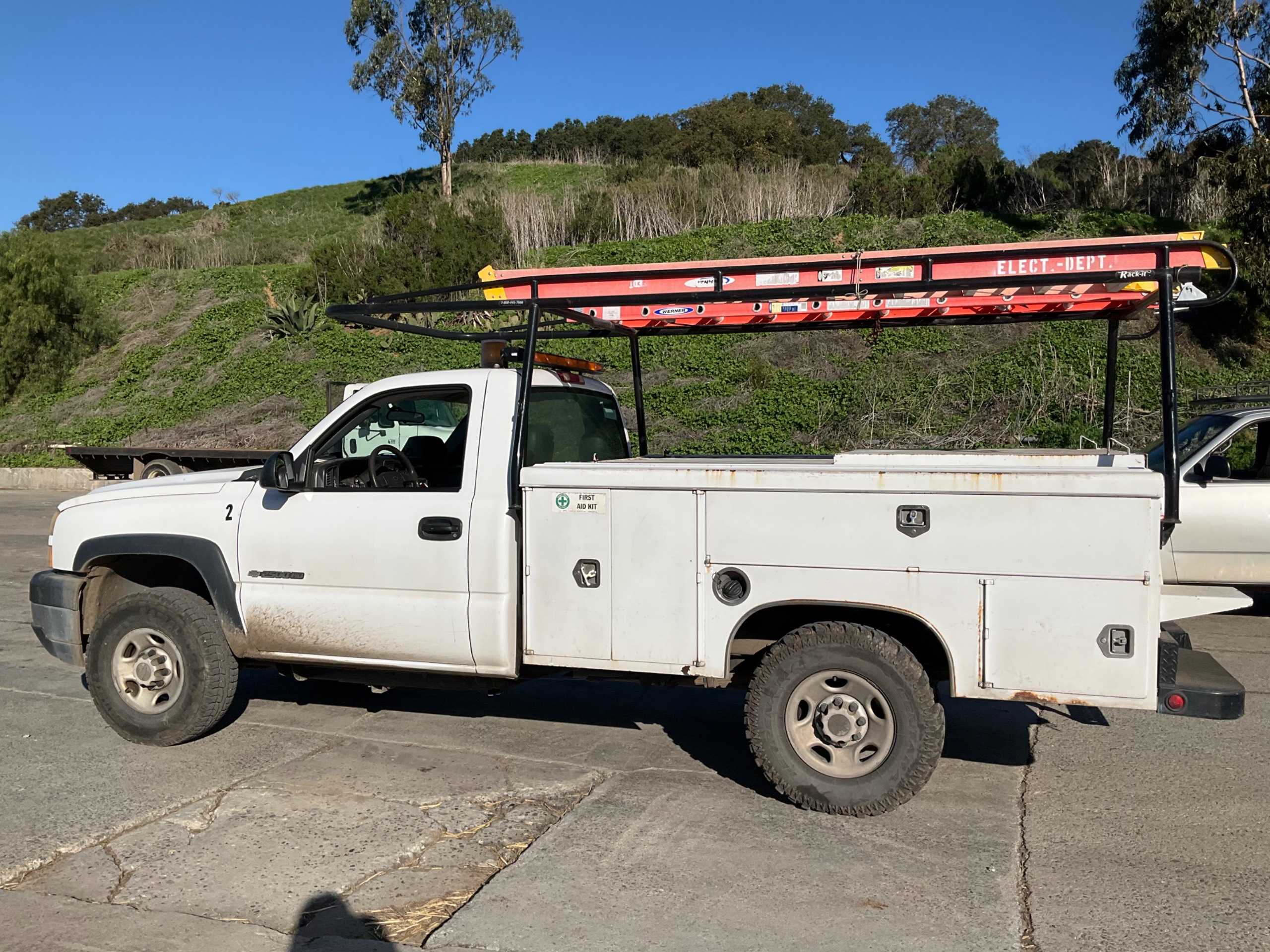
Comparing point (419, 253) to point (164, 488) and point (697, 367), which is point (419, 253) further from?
point (164, 488)

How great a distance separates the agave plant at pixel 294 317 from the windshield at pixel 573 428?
2286 cm

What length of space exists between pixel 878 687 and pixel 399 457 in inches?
116

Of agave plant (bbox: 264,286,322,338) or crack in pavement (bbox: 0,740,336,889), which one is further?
agave plant (bbox: 264,286,322,338)

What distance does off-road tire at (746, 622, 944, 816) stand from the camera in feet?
15.2

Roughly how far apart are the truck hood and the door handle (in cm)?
124

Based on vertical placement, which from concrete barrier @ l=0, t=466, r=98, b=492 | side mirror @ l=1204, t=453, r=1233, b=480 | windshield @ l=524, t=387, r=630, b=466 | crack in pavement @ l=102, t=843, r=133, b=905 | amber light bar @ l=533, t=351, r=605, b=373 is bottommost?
crack in pavement @ l=102, t=843, r=133, b=905

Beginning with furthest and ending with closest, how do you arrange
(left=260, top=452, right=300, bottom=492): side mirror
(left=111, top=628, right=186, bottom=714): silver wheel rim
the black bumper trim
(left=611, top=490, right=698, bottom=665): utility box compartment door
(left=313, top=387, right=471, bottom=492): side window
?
(left=111, top=628, right=186, bottom=714): silver wheel rim
(left=313, top=387, right=471, bottom=492): side window
(left=260, top=452, right=300, bottom=492): side mirror
(left=611, top=490, right=698, bottom=665): utility box compartment door
the black bumper trim

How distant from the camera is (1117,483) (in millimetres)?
4246

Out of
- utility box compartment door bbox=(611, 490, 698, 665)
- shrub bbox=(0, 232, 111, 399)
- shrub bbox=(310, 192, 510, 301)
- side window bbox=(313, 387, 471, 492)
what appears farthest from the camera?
shrub bbox=(0, 232, 111, 399)

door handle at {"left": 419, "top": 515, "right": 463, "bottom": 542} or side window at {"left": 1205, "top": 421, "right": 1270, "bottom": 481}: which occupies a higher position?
side window at {"left": 1205, "top": 421, "right": 1270, "bottom": 481}

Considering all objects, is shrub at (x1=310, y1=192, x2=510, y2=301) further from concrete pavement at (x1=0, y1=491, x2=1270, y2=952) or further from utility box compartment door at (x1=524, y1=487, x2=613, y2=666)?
utility box compartment door at (x1=524, y1=487, x2=613, y2=666)

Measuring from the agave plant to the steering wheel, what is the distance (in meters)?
23.1

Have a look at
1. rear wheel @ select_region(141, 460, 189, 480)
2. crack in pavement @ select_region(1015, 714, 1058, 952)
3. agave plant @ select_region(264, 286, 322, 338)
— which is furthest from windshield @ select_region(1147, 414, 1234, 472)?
agave plant @ select_region(264, 286, 322, 338)

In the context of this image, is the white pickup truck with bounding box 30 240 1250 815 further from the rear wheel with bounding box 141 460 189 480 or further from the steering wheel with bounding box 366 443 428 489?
the rear wheel with bounding box 141 460 189 480
